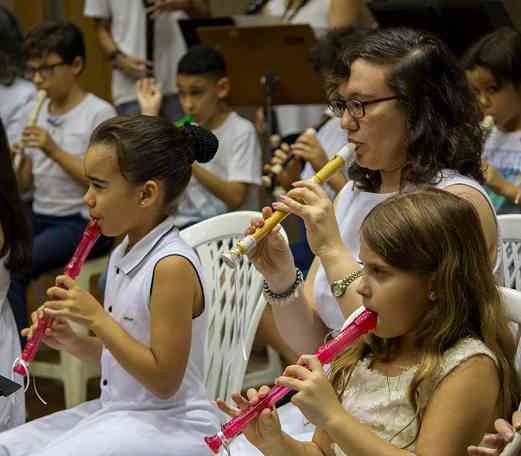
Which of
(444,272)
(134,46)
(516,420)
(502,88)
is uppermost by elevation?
(444,272)

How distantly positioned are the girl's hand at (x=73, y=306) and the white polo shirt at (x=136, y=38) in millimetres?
2430

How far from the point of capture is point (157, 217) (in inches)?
79.8

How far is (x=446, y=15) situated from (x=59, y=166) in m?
1.38

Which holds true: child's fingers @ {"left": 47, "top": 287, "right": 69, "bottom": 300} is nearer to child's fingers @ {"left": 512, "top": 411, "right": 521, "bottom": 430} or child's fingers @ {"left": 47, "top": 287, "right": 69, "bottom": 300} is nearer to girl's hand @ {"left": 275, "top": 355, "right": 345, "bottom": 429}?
girl's hand @ {"left": 275, "top": 355, "right": 345, "bottom": 429}

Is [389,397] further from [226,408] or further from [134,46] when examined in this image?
[134,46]

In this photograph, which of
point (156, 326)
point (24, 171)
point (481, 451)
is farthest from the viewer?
point (24, 171)

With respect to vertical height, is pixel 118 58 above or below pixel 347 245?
below

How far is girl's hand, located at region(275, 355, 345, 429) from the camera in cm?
137

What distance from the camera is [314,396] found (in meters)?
1.37

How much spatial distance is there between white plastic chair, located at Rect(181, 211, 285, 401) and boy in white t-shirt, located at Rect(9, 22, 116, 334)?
115 centimetres

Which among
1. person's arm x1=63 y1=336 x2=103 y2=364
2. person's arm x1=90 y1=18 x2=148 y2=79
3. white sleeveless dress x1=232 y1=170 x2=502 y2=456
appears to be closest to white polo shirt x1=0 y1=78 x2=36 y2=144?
person's arm x1=90 y1=18 x2=148 y2=79

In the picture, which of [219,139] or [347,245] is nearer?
[347,245]

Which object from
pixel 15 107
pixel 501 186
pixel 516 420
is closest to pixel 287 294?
pixel 516 420

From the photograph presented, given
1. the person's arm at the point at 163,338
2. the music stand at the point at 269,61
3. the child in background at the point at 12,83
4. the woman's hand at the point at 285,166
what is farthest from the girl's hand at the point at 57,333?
the child in background at the point at 12,83
